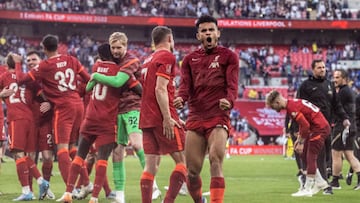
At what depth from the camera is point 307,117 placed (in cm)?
1296

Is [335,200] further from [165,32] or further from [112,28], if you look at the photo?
[112,28]

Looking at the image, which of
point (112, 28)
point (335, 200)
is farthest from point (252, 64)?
point (335, 200)

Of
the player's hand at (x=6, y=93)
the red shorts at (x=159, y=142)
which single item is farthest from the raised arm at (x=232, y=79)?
the player's hand at (x=6, y=93)

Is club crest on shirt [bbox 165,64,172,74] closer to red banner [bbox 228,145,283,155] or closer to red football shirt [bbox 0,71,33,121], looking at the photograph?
red football shirt [bbox 0,71,33,121]

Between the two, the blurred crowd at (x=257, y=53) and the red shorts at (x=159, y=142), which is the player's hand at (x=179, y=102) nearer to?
the red shorts at (x=159, y=142)

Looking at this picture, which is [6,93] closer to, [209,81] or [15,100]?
[15,100]

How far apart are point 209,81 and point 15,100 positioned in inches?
196

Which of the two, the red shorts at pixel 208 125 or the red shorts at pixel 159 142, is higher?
the red shorts at pixel 208 125

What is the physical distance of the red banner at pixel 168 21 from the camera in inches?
2002

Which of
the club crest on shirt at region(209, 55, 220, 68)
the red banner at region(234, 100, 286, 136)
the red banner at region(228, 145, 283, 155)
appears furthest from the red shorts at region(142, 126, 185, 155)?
the red banner at region(234, 100, 286, 136)

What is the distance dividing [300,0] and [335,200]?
46.8m

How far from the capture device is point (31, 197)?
11891mm

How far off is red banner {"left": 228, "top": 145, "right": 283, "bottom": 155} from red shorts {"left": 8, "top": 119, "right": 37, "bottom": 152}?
1037 inches

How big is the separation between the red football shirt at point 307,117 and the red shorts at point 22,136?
4215mm
